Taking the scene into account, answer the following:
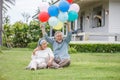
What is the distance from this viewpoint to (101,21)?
82.6 feet

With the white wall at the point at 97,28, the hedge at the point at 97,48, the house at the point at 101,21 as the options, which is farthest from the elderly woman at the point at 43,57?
the white wall at the point at 97,28

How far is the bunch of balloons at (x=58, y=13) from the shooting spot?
36.7 feet

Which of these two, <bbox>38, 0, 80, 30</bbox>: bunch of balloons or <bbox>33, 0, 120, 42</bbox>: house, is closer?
<bbox>38, 0, 80, 30</bbox>: bunch of balloons

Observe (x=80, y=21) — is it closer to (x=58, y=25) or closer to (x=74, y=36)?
(x=74, y=36)

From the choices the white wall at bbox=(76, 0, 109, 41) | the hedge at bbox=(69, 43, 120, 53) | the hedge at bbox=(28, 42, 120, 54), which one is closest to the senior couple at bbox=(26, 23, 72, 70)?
the hedge at bbox=(28, 42, 120, 54)

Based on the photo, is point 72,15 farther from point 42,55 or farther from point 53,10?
point 42,55

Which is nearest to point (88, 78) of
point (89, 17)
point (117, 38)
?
point (117, 38)

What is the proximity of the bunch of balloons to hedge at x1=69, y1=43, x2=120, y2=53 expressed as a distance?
372 inches

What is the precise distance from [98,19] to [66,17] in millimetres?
15373

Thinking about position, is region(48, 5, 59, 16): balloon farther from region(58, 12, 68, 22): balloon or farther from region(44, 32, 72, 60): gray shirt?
region(44, 32, 72, 60): gray shirt

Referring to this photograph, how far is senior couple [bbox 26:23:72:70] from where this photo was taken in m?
10.7

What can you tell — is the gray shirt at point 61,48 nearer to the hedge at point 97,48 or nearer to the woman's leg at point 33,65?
the woman's leg at point 33,65

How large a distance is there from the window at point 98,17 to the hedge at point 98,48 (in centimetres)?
404

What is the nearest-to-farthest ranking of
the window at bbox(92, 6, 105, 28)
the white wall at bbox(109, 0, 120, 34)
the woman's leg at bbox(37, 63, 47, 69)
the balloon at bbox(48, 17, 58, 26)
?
the woman's leg at bbox(37, 63, 47, 69)
the balloon at bbox(48, 17, 58, 26)
the white wall at bbox(109, 0, 120, 34)
the window at bbox(92, 6, 105, 28)
